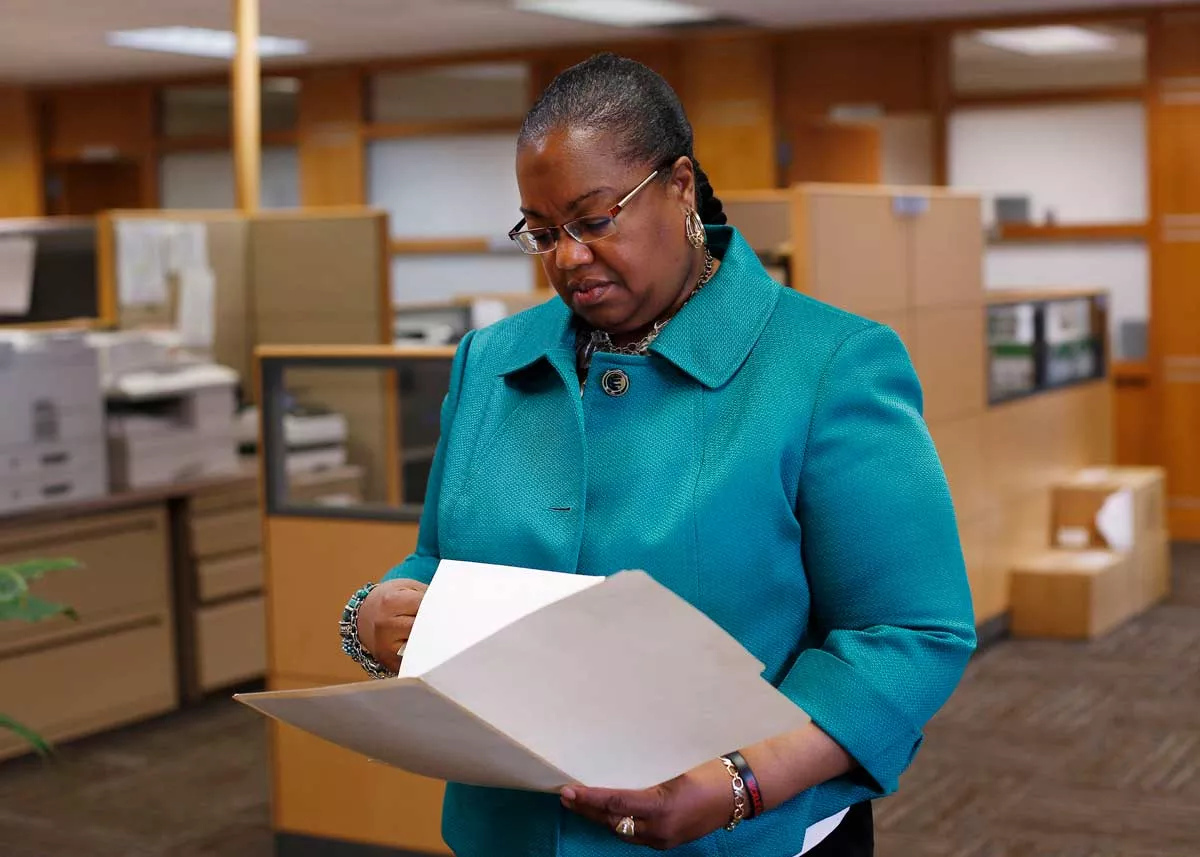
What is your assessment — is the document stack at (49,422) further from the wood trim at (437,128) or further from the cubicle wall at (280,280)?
the wood trim at (437,128)

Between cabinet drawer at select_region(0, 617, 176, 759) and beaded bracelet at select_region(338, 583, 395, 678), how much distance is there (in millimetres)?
3547

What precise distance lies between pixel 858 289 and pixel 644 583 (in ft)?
13.5

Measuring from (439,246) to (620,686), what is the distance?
9862 mm

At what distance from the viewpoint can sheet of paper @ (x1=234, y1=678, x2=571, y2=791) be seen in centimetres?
113

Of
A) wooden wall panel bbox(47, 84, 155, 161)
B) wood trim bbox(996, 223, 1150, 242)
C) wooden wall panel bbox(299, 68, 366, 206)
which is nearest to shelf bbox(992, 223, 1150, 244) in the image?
wood trim bbox(996, 223, 1150, 242)

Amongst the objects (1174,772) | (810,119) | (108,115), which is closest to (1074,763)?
(1174,772)

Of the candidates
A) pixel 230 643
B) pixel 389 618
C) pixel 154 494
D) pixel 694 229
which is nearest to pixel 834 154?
pixel 230 643

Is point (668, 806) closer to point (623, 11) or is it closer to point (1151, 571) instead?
point (1151, 571)

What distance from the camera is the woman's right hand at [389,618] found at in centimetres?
137

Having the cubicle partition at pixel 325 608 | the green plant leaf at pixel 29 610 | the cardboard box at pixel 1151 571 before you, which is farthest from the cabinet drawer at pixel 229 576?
the cardboard box at pixel 1151 571

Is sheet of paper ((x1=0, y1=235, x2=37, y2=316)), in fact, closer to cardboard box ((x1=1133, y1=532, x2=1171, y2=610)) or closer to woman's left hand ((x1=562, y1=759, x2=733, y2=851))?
cardboard box ((x1=1133, y1=532, x2=1171, y2=610))

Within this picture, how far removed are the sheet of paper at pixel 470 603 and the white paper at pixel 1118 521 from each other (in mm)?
5595

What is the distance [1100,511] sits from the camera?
6.52m

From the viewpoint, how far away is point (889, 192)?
5.34 metres
